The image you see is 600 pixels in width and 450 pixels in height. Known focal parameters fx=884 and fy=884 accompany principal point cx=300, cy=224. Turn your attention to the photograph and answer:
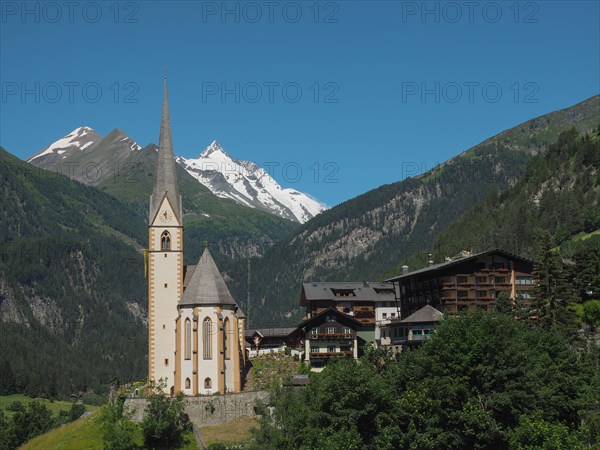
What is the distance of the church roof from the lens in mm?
104188

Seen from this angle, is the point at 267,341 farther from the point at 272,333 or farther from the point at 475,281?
the point at 475,281

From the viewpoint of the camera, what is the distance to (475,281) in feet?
363

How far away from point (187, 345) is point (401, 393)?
3582cm

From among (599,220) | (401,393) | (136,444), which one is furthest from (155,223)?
(599,220)

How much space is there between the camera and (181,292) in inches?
4235

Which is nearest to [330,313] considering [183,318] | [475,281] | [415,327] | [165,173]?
[415,327]

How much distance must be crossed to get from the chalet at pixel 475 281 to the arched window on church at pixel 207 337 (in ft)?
93.7

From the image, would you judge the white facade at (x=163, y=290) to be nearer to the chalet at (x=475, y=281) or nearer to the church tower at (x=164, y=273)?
the church tower at (x=164, y=273)

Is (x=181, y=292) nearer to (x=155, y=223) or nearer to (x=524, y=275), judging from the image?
(x=155, y=223)

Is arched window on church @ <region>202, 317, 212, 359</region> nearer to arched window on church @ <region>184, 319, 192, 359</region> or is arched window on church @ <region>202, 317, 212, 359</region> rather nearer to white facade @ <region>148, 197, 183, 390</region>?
arched window on church @ <region>184, 319, 192, 359</region>

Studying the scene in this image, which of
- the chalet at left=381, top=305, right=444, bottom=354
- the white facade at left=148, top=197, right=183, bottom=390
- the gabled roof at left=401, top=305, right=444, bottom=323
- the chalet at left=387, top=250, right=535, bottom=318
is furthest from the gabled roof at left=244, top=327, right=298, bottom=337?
the gabled roof at left=401, top=305, right=444, bottom=323

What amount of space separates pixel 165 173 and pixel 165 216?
21.5ft

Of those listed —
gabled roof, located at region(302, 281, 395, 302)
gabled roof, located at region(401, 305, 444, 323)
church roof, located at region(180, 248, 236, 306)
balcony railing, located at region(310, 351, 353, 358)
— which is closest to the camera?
gabled roof, located at region(401, 305, 444, 323)

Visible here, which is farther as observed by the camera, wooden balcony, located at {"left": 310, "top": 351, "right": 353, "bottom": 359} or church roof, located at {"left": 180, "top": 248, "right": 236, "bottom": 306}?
wooden balcony, located at {"left": 310, "top": 351, "right": 353, "bottom": 359}
